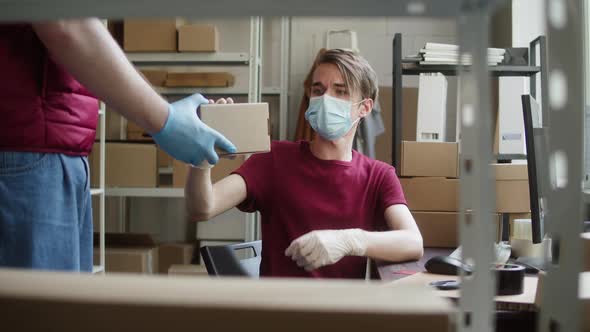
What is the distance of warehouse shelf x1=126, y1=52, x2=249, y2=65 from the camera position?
3010 millimetres

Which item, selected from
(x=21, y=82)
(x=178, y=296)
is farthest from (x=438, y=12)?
(x=21, y=82)

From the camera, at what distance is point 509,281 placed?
1.03 meters

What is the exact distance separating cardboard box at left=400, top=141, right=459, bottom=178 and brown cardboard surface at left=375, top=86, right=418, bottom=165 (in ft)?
4.23

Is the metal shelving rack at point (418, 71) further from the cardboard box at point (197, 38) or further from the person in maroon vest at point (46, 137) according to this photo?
the person in maroon vest at point (46, 137)

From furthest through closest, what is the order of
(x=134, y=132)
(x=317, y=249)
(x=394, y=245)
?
(x=134, y=132), (x=394, y=245), (x=317, y=249)

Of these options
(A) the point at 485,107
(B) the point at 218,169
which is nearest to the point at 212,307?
(A) the point at 485,107

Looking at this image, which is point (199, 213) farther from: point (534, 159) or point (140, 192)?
point (140, 192)

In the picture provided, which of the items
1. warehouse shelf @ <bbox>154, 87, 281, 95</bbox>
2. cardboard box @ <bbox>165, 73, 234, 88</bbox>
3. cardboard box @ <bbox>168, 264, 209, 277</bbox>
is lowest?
cardboard box @ <bbox>168, 264, 209, 277</bbox>

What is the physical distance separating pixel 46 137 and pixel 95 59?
255mm

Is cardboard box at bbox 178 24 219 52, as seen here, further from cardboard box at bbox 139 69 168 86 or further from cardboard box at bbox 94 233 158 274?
cardboard box at bbox 94 233 158 274

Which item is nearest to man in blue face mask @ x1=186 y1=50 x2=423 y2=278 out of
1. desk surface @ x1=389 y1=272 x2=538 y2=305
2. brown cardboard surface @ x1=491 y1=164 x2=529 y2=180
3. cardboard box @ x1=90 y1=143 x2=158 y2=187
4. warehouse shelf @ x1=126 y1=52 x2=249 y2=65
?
desk surface @ x1=389 y1=272 x2=538 y2=305

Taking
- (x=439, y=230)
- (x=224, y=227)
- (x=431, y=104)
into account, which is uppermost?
(x=431, y=104)

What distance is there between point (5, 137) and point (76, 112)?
123 millimetres

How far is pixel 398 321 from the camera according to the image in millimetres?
360
